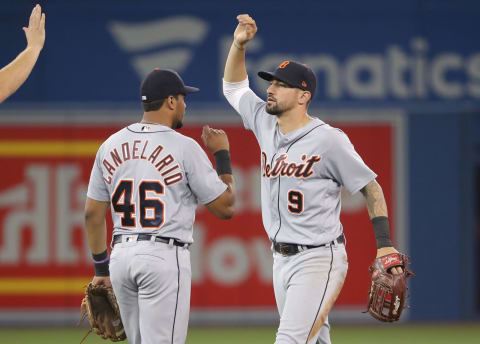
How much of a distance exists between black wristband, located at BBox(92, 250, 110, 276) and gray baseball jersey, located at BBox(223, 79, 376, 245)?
1.01m

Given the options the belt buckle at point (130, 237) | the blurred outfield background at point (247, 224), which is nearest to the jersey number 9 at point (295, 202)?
the belt buckle at point (130, 237)

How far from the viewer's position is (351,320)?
34.2 feet

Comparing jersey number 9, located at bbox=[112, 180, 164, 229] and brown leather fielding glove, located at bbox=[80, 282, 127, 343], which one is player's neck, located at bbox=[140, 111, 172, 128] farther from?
brown leather fielding glove, located at bbox=[80, 282, 127, 343]

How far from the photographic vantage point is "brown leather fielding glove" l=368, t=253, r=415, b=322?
515 centimetres

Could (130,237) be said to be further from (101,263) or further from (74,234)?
(74,234)

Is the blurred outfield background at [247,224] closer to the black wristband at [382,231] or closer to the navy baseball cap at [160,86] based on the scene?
the black wristband at [382,231]

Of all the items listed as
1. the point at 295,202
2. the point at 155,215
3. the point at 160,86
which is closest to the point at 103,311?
the point at 155,215

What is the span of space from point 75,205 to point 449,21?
622cm

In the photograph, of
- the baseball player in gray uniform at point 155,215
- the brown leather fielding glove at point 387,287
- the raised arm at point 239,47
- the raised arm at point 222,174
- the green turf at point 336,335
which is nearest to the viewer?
the baseball player in gray uniform at point 155,215

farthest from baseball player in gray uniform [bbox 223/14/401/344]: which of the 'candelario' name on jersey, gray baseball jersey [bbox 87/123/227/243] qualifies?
the 'candelario' name on jersey

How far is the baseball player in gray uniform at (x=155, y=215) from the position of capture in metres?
4.81

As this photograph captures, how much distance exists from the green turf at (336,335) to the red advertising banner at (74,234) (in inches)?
16.7

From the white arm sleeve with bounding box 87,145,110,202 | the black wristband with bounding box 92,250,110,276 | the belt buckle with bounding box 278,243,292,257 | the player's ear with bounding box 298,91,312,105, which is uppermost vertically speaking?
the player's ear with bounding box 298,91,312,105

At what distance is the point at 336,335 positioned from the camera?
9.59 m
